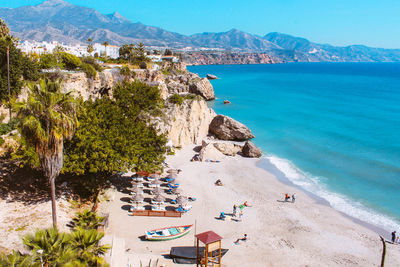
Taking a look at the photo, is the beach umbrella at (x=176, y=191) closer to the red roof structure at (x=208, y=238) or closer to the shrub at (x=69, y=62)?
the red roof structure at (x=208, y=238)

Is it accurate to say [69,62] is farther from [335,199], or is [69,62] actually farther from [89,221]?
[335,199]

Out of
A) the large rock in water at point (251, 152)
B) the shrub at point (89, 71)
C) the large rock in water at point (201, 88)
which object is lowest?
the large rock in water at point (251, 152)

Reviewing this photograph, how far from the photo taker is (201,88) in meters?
74.9

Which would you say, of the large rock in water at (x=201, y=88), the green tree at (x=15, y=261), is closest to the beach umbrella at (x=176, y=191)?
the green tree at (x=15, y=261)

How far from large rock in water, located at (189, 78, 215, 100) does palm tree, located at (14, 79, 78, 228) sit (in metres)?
64.3

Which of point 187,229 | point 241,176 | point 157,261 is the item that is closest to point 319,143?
point 241,176

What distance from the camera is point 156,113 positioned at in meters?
32.8

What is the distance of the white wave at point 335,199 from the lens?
828 inches

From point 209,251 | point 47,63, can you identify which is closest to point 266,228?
point 209,251

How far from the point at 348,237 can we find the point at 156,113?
2213 cm

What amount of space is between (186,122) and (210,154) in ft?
21.8

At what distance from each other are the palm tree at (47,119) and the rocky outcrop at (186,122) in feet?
68.1

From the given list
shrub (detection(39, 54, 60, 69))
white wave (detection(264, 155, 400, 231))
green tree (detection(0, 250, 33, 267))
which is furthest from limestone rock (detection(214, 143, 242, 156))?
green tree (detection(0, 250, 33, 267))

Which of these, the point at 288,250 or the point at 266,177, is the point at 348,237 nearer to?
the point at 288,250
